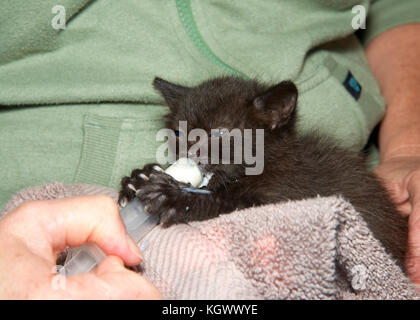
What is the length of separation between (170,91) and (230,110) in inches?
10.0

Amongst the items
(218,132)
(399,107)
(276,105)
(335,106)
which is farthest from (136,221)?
(399,107)

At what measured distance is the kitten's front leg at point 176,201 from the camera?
47.6 inches

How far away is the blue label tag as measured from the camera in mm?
1759

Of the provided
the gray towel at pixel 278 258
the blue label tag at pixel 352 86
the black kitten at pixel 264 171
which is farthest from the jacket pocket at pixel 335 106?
the gray towel at pixel 278 258

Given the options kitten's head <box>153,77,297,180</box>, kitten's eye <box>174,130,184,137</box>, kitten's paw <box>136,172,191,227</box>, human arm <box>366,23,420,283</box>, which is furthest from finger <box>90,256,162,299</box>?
human arm <box>366,23,420,283</box>

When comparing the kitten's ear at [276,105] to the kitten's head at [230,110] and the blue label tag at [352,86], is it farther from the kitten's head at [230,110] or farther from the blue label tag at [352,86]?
the blue label tag at [352,86]

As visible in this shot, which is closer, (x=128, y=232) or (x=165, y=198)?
(x=128, y=232)

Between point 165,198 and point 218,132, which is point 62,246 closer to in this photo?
point 165,198

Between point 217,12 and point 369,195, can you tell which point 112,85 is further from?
point 369,195

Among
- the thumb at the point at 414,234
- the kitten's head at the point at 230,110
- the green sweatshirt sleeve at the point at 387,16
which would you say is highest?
the green sweatshirt sleeve at the point at 387,16

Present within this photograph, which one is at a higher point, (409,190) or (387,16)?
(387,16)

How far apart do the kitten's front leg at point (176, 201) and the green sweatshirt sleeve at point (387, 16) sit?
1588mm

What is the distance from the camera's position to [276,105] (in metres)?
1.44

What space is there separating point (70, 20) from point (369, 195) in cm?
132
